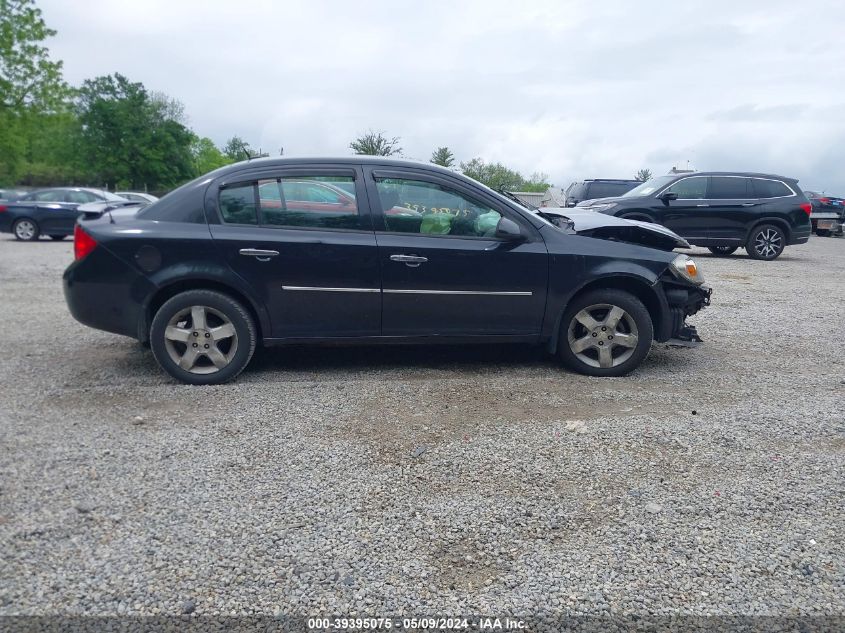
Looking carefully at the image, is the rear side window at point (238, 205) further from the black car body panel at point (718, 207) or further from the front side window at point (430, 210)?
the black car body panel at point (718, 207)

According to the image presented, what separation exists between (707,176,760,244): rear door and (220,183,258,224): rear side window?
36.7 feet

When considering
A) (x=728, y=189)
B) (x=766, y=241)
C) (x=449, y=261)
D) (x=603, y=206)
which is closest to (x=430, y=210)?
(x=449, y=261)

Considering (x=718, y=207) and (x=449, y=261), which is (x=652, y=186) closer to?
(x=718, y=207)

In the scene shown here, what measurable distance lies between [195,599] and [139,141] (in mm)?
65015

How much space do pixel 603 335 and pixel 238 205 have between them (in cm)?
296

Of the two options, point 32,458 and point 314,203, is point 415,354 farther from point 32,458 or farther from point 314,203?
point 32,458

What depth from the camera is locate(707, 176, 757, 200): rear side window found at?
13867mm

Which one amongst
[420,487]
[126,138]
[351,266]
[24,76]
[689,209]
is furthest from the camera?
[126,138]

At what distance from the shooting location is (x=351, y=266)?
200 inches

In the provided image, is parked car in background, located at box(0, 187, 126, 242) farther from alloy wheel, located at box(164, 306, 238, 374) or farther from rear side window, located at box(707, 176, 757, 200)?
rear side window, located at box(707, 176, 757, 200)

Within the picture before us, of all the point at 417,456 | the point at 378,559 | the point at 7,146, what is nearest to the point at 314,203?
the point at 417,456

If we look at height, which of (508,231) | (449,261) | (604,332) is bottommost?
(604,332)

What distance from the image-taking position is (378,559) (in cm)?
287

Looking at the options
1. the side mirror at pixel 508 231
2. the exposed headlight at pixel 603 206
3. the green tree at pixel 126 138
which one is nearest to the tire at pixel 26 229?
the exposed headlight at pixel 603 206
